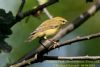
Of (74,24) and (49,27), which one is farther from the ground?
(49,27)

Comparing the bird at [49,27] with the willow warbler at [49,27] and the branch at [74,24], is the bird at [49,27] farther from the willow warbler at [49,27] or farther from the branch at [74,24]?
the branch at [74,24]

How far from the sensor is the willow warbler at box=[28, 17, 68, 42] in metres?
1.61

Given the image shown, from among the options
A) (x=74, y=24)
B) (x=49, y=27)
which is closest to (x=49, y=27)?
(x=49, y=27)

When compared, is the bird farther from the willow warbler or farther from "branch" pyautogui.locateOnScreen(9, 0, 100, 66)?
"branch" pyautogui.locateOnScreen(9, 0, 100, 66)

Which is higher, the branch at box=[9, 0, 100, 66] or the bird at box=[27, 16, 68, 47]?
the bird at box=[27, 16, 68, 47]

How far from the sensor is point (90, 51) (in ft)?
10.0

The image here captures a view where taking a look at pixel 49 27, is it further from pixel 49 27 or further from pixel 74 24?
pixel 74 24

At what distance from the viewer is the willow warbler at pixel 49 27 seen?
161 cm

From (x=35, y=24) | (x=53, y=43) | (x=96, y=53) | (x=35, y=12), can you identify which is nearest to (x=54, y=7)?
(x=35, y=24)

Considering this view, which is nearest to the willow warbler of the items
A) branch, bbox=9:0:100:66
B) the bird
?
the bird

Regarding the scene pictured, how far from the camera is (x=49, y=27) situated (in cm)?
171

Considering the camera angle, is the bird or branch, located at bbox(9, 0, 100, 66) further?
the bird

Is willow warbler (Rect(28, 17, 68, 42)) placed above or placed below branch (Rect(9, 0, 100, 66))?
above

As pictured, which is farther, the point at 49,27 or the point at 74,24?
the point at 49,27
